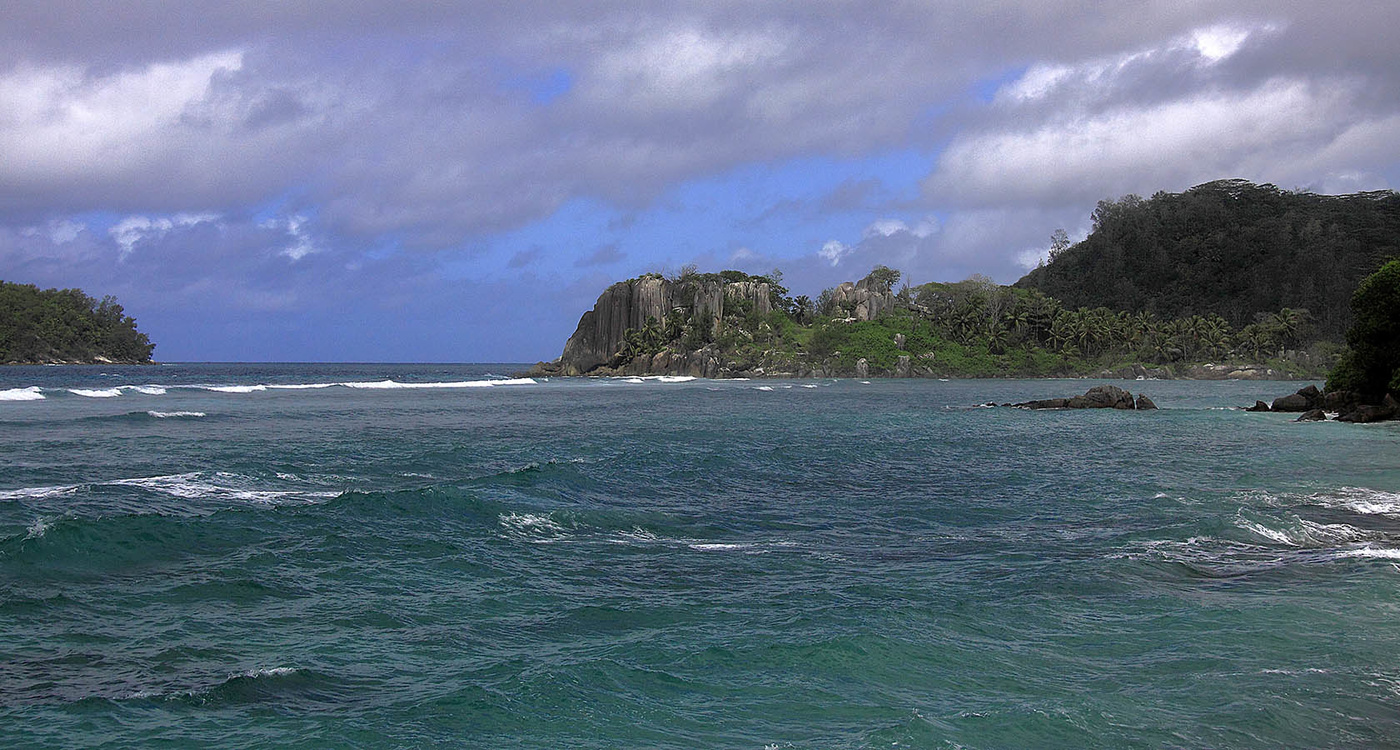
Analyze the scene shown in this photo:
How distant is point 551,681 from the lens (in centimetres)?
926

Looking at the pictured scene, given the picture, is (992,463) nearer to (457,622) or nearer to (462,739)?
(457,622)

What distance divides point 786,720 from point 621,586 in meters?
5.28

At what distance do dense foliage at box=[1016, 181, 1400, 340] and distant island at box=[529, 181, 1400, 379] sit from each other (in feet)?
1.51

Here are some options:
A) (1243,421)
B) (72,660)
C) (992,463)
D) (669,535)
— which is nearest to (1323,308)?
(1243,421)

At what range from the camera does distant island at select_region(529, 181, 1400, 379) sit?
131125mm

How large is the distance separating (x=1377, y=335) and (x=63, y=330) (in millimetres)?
A: 201789

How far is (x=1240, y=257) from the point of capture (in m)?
178

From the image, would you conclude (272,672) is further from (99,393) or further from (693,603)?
(99,393)

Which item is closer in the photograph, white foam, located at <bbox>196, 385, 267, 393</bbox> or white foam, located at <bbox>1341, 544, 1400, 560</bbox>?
white foam, located at <bbox>1341, 544, 1400, 560</bbox>

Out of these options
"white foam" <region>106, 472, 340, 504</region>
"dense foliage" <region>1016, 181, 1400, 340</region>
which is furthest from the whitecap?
"dense foliage" <region>1016, 181, 1400, 340</region>

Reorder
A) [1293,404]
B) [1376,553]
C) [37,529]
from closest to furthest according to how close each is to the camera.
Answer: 1. [1376,553]
2. [37,529]
3. [1293,404]

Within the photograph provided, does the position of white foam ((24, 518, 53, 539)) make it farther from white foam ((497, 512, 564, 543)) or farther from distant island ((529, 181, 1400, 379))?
distant island ((529, 181, 1400, 379))

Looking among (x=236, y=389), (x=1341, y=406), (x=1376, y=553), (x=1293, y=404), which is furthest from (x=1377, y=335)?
(x=236, y=389)

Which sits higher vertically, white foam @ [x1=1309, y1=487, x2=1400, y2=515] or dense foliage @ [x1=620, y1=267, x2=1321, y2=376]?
dense foliage @ [x1=620, y1=267, x2=1321, y2=376]
